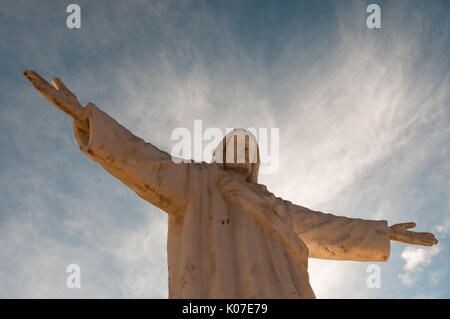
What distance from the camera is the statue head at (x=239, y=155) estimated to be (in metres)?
8.12

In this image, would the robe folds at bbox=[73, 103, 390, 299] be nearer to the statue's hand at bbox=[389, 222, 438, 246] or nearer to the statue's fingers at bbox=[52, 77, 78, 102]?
the statue's fingers at bbox=[52, 77, 78, 102]

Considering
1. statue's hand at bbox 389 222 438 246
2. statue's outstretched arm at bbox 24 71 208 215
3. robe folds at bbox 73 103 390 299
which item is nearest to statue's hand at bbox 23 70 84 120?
statue's outstretched arm at bbox 24 71 208 215

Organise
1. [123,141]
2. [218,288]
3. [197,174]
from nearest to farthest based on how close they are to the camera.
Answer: [218,288] → [123,141] → [197,174]

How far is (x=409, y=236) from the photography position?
812 centimetres

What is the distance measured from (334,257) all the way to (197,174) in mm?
2662

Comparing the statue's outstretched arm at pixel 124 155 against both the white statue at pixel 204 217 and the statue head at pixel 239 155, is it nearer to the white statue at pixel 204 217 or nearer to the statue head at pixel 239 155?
the white statue at pixel 204 217

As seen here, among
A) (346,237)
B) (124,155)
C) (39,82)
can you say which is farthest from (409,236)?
(39,82)

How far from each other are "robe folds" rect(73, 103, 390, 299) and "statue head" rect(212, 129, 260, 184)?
2.25 ft

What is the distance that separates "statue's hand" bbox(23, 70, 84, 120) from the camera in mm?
6102

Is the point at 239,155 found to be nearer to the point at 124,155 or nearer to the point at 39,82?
the point at 124,155

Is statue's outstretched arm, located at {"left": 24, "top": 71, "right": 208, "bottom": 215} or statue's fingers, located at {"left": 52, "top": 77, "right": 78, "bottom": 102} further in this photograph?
statue's fingers, located at {"left": 52, "top": 77, "right": 78, "bottom": 102}
